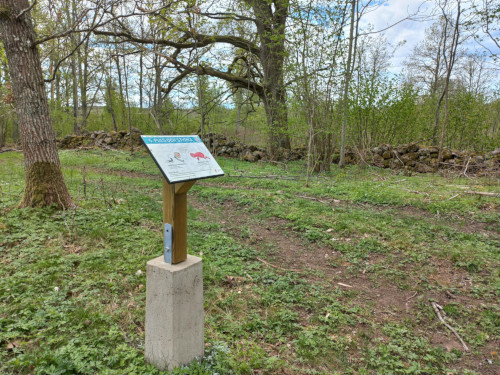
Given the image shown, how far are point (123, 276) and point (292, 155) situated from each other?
11558 mm

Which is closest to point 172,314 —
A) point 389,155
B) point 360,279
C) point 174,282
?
point 174,282

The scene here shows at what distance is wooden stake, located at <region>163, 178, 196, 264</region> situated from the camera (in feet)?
6.86

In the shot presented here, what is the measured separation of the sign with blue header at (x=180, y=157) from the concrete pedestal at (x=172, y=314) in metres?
0.65

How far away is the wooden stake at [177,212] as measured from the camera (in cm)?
209

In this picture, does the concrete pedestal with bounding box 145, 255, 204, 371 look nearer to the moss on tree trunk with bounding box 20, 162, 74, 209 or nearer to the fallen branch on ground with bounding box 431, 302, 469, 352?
the fallen branch on ground with bounding box 431, 302, 469, 352

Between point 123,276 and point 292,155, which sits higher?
point 292,155

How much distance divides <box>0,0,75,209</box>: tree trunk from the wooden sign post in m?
3.38

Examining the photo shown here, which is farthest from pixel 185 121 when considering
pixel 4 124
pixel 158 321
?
pixel 158 321

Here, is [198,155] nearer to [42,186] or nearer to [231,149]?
[42,186]

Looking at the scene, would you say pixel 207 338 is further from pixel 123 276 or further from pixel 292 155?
pixel 292 155

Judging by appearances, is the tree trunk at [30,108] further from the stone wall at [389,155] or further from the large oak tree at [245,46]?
the large oak tree at [245,46]

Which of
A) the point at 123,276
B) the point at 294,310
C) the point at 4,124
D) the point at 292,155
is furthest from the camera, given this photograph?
the point at 4,124

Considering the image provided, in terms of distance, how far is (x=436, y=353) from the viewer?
2.53 metres

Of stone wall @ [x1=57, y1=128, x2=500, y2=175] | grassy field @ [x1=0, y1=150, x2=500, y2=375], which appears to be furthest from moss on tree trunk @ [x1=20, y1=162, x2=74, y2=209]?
stone wall @ [x1=57, y1=128, x2=500, y2=175]
